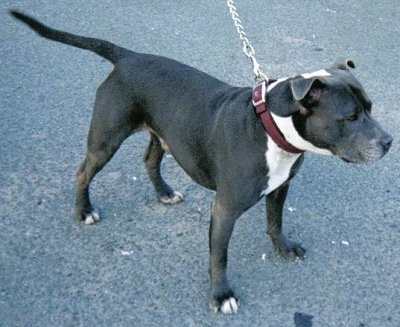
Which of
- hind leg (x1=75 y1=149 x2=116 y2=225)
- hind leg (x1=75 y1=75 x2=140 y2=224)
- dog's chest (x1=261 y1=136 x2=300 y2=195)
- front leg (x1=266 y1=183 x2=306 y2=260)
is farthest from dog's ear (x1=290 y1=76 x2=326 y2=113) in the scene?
hind leg (x1=75 y1=149 x2=116 y2=225)

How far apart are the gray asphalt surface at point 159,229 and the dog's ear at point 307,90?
4.09 feet

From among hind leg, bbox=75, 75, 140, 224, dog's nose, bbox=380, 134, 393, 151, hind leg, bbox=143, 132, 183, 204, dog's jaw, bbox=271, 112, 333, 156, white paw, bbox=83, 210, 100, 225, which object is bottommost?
white paw, bbox=83, 210, 100, 225

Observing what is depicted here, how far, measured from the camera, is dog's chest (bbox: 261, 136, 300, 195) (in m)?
3.07

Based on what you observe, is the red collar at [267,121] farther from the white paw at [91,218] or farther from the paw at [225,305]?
the white paw at [91,218]

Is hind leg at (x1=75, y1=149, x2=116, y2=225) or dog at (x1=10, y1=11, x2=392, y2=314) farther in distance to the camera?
hind leg at (x1=75, y1=149, x2=116, y2=225)

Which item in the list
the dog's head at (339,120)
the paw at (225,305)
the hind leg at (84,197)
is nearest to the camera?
the dog's head at (339,120)

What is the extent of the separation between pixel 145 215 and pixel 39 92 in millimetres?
1944

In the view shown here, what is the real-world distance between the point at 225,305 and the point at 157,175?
1157mm

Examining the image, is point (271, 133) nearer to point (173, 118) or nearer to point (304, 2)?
point (173, 118)

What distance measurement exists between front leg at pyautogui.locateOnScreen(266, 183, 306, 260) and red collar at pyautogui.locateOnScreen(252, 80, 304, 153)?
2.22 ft

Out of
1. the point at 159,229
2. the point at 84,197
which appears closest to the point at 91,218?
the point at 84,197

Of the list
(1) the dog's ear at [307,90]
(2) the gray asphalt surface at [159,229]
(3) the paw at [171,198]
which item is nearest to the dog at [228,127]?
(1) the dog's ear at [307,90]

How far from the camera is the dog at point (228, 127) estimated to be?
2.93m

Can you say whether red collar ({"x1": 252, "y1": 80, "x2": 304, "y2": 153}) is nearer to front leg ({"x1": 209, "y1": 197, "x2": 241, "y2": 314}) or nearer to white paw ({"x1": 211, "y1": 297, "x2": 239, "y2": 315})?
front leg ({"x1": 209, "y1": 197, "x2": 241, "y2": 314})
